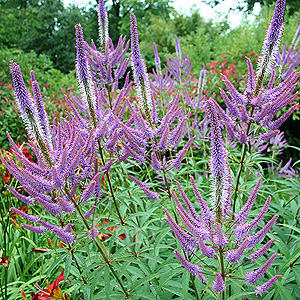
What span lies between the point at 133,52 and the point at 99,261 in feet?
6.34

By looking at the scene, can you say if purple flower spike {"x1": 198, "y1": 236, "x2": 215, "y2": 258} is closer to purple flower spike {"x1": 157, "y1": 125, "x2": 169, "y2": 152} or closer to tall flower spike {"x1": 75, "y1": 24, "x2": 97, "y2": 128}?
purple flower spike {"x1": 157, "y1": 125, "x2": 169, "y2": 152}

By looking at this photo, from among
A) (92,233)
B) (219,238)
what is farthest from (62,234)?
(219,238)

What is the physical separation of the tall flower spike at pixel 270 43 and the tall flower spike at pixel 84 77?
153cm

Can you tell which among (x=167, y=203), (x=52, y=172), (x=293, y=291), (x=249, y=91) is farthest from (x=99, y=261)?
(x=249, y=91)

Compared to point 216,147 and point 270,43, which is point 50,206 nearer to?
point 216,147

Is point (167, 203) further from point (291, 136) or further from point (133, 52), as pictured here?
point (291, 136)

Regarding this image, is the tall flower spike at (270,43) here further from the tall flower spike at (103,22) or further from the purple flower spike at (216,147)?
the tall flower spike at (103,22)

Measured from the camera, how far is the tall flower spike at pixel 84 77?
2311 millimetres

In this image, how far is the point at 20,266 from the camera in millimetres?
4617

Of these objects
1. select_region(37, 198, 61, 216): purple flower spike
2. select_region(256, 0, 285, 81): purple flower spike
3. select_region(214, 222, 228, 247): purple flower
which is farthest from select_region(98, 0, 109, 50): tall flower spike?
select_region(214, 222, 228, 247): purple flower

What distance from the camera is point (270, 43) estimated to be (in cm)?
248

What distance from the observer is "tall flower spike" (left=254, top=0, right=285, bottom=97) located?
2379mm

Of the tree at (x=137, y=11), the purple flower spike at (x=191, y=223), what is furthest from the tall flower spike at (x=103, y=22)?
the tree at (x=137, y=11)

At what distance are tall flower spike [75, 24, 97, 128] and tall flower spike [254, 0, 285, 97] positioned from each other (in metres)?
1.53
